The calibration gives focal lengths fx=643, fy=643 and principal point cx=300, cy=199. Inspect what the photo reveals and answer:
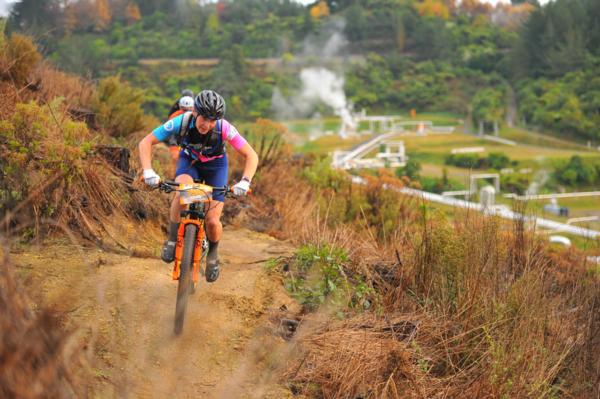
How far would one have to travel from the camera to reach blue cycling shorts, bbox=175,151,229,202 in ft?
18.2

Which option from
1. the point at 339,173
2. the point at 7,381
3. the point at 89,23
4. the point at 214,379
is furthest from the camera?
the point at 89,23

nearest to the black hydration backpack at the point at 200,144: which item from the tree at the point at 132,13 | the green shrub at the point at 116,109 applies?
the green shrub at the point at 116,109

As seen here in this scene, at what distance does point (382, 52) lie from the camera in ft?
264

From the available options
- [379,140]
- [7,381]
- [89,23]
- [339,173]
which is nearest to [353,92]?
[379,140]

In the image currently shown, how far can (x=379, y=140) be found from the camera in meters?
49.6

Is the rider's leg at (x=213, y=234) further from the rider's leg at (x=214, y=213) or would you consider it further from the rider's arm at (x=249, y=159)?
the rider's arm at (x=249, y=159)

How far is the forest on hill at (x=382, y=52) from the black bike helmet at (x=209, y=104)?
129 feet

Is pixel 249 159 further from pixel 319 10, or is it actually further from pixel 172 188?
pixel 319 10

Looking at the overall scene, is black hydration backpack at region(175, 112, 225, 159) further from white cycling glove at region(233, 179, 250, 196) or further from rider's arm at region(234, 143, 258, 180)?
white cycling glove at region(233, 179, 250, 196)

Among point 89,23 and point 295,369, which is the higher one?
point 89,23

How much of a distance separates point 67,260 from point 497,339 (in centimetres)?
361

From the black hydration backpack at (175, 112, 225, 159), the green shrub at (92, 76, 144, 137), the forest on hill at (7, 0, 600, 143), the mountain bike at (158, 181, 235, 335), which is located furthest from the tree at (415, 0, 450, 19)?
the mountain bike at (158, 181, 235, 335)

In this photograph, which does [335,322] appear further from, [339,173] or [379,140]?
[379,140]

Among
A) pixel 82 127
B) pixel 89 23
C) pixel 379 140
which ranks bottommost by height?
pixel 379 140
